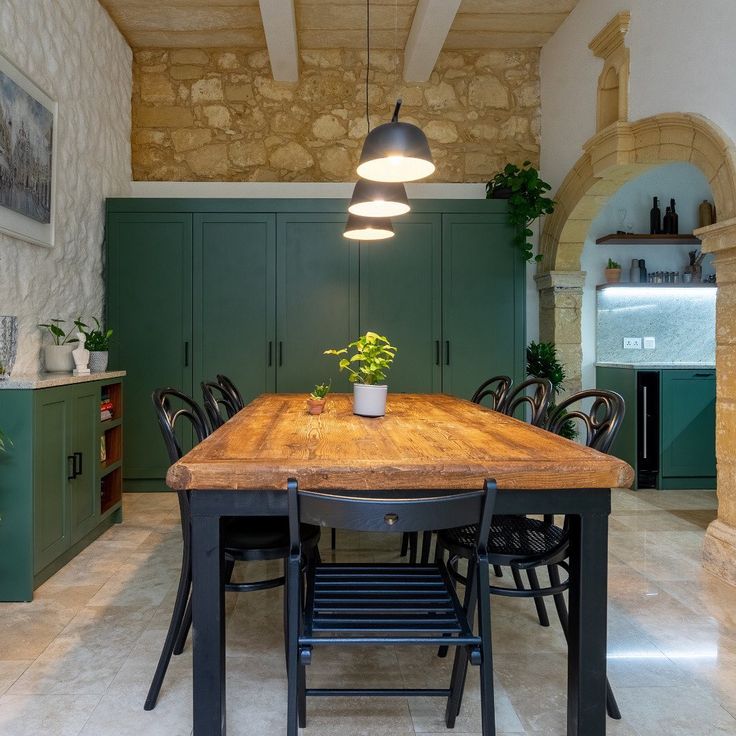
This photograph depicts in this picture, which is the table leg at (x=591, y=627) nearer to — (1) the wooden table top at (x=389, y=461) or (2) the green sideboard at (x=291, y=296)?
(1) the wooden table top at (x=389, y=461)

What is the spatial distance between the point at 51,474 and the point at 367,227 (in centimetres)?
195

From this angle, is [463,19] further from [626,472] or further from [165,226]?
[626,472]

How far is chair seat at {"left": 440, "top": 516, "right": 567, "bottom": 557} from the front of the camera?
6.13 ft

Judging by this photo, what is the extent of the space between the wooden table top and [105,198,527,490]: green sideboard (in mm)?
2620

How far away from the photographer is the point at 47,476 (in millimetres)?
2846

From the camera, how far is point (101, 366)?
3.77 meters

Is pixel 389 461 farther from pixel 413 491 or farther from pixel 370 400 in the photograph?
pixel 370 400

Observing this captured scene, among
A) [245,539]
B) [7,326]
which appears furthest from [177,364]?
[245,539]

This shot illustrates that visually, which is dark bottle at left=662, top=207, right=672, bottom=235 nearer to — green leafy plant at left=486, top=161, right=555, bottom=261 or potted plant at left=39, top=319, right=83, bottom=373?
green leafy plant at left=486, top=161, right=555, bottom=261

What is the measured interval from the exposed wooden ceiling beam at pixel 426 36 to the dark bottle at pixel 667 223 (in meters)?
2.37

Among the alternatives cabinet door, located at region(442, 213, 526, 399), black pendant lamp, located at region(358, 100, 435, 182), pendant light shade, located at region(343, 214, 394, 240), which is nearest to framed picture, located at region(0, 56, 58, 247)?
pendant light shade, located at region(343, 214, 394, 240)

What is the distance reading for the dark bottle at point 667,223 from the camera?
17.2 feet

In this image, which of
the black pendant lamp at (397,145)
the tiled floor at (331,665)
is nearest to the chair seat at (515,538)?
the tiled floor at (331,665)

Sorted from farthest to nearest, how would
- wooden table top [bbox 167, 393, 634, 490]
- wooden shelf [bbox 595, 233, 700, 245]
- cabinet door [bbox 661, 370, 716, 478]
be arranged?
wooden shelf [bbox 595, 233, 700, 245] → cabinet door [bbox 661, 370, 716, 478] → wooden table top [bbox 167, 393, 634, 490]
